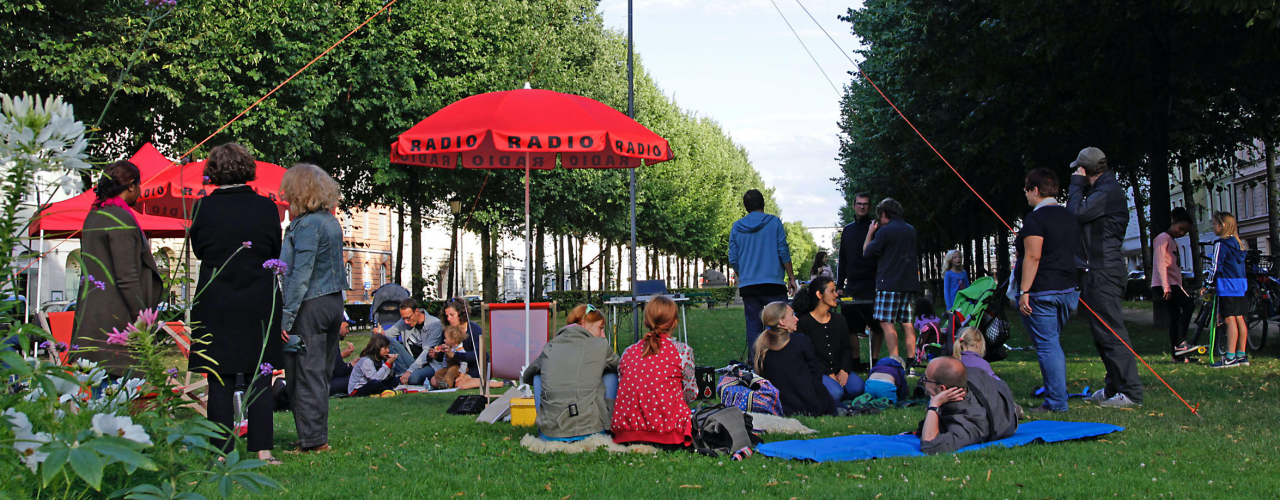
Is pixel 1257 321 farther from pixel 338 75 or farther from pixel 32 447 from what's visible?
pixel 338 75

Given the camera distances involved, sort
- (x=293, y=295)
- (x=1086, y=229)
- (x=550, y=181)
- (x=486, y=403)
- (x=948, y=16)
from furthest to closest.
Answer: (x=550, y=181) < (x=948, y=16) < (x=486, y=403) < (x=1086, y=229) < (x=293, y=295)

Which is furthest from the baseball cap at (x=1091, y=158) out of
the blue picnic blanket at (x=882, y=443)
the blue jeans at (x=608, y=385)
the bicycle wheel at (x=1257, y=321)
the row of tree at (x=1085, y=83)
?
the bicycle wheel at (x=1257, y=321)

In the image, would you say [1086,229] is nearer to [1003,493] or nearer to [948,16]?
[1003,493]

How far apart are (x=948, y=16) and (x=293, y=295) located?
13267 mm

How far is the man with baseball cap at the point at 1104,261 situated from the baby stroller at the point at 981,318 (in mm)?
2180

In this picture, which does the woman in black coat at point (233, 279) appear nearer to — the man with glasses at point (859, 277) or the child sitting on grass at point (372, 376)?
the child sitting on grass at point (372, 376)

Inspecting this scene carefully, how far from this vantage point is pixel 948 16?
630 inches

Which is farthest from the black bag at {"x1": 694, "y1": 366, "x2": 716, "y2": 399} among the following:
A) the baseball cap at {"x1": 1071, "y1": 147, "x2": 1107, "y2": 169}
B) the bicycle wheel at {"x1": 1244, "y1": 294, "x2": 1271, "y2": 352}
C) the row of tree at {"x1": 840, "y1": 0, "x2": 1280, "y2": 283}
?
the bicycle wheel at {"x1": 1244, "y1": 294, "x2": 1271, "y2": 352}

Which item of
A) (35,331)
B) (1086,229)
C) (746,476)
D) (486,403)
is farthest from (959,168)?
(35,331)

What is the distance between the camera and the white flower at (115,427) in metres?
1.72

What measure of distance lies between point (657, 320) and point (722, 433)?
844 mm

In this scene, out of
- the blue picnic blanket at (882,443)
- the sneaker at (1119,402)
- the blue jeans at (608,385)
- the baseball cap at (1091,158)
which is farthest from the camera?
the baseball cap at (1091,158)

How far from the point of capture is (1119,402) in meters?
7.32

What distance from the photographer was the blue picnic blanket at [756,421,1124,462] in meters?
5.48
